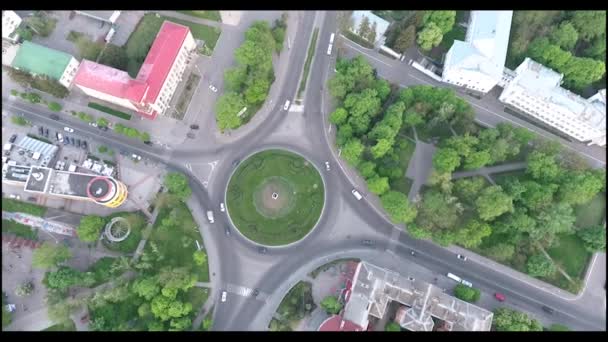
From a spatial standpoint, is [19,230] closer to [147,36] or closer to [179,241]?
[179,241]

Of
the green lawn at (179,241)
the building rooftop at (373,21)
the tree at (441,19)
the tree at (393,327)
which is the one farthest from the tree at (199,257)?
the tree at (441,19)

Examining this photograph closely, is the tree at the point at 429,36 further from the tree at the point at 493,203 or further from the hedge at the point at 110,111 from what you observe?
the hedge at the point at 110,111

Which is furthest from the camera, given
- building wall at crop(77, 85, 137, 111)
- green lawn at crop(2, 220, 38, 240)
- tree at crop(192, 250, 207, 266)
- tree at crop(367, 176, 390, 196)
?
building wall at crop(77, 85, 137, 111)

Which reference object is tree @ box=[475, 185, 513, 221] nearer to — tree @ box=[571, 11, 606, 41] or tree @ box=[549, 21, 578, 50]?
tree @ box=[549, 21, 578, 50]

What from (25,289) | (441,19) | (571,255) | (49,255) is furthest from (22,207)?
(571,255)

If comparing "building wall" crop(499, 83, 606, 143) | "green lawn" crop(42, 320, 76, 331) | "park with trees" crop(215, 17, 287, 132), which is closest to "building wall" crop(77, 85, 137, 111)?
"park with trees" crop(215, 17, 287, 132)

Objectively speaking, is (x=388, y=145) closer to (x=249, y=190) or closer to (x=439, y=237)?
(x=439, y=237)

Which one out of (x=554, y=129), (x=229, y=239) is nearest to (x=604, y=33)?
(x=554, y=129)
